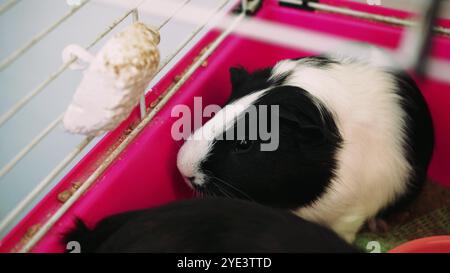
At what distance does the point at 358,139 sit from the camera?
3.48 feet

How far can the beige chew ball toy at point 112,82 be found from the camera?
2.43 ft

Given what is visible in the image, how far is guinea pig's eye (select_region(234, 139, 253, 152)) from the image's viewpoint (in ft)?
3.26

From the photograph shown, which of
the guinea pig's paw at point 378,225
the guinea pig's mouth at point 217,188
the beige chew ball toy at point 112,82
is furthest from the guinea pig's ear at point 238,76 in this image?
the guinea pig's paw at point 378,225

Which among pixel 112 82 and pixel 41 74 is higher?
pixel 112 82

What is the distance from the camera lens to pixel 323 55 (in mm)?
1200

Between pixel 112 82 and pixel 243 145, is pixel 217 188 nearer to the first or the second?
pixel 243 145

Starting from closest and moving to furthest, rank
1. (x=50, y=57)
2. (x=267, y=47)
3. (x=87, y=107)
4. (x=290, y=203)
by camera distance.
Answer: (x=87, y=107) < (x=290, y=203) < (x=267, y=47) < (x=50, y=57)

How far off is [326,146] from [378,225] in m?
0.31

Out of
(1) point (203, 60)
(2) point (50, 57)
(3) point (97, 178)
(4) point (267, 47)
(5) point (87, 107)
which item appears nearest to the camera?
(5) point (87, 107)

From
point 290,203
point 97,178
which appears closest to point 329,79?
point 290,203

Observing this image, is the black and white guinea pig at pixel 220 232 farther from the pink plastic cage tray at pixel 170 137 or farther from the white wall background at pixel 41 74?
the white wall background at pixel 41 74

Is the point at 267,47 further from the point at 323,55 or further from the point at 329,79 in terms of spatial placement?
the point at 329,79

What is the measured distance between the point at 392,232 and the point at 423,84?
1.21 feet

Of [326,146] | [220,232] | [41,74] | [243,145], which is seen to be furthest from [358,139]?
[41,74]
